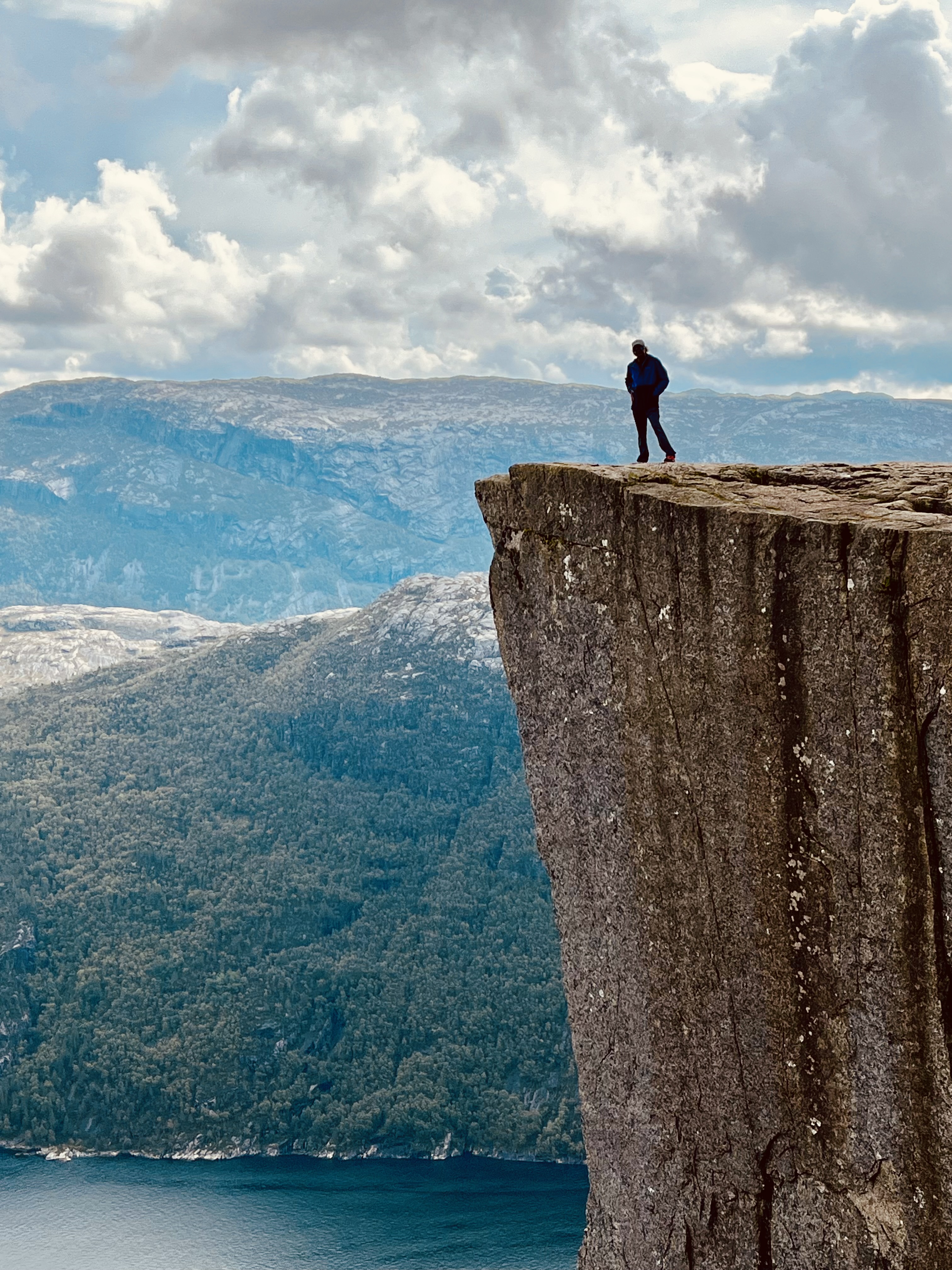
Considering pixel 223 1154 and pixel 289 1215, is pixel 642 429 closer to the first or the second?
pixel 289 1215

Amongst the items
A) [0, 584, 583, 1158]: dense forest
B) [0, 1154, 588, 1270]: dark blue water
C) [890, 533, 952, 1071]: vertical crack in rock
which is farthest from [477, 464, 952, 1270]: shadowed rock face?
[0, 584, 583, 1158]: dense forest

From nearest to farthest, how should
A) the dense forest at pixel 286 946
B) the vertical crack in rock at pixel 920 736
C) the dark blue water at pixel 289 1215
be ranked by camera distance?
the vertical crack in rock at pixel 920 736, the dark blue water at pixel 289 1215, the dense forest at pixel 286 946

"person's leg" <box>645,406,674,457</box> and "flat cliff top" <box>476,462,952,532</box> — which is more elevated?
"person's leg" <box>645,406,674,457</box>

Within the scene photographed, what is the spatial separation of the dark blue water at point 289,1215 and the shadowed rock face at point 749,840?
87.2m

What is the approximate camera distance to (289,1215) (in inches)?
4035

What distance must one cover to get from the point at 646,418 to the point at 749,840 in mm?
8710

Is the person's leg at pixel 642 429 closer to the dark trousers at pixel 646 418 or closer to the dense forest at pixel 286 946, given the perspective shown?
the dark trousers at pixel 646 418

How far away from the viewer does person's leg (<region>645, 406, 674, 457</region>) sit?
1734 cm

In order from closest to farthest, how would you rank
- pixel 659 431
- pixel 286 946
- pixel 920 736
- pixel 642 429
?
pixel 920 736, pixel 659 431, pixel 642 429, pixel 286 946

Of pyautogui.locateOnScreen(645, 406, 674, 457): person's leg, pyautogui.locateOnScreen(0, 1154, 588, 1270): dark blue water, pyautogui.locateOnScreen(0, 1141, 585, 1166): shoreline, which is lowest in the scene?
pyautogui.locateOnScreen(0, 1141, 585, 1166): shoreline

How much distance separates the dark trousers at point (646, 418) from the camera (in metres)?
17.4

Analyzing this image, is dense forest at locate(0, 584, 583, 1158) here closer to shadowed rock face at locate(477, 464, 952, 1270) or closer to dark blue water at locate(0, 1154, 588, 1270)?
dark blue water at locate(0, 1154, 588, 1270)

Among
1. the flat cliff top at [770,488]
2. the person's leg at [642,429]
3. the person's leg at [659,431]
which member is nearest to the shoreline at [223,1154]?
the person's leg at [642,429]

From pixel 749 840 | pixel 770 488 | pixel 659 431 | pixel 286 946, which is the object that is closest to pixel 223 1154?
pixel 286 946
